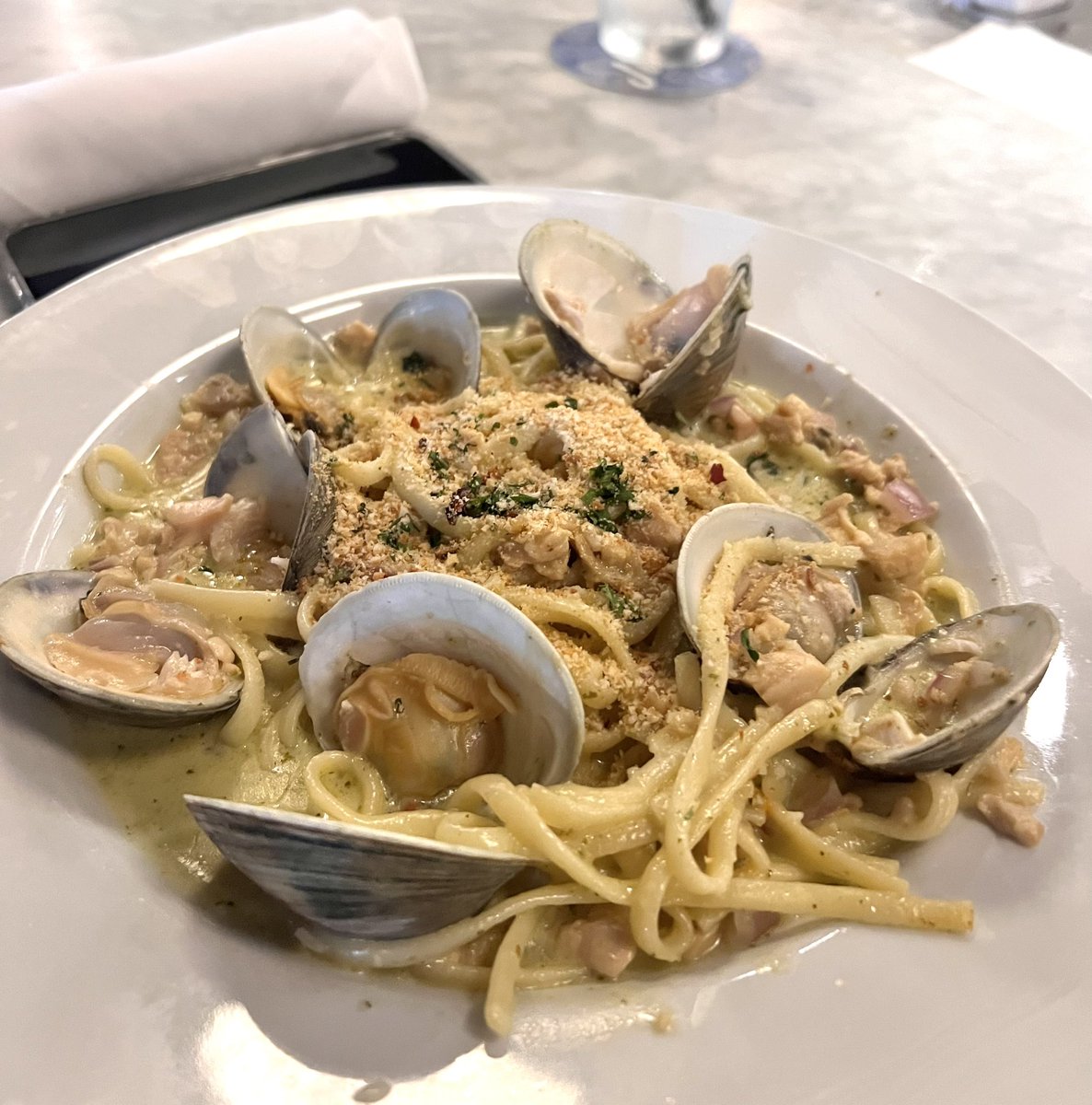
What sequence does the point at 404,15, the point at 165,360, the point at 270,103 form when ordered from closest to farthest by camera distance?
1. the point at 165,360
2. the point at 270,103
3. the point at 404,15

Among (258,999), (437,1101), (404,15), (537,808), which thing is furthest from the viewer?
(404,15)

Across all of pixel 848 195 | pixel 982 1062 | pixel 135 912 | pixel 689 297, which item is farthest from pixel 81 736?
pixel 848 195

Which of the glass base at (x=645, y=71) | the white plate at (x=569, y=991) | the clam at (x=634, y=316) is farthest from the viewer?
the glass base at (x=645, y=71)

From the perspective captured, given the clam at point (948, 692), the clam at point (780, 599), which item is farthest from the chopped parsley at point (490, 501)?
the clam at point (948, 692)

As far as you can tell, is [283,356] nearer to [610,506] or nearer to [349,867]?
[610,506]

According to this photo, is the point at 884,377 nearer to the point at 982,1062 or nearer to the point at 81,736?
the point at 982,1062

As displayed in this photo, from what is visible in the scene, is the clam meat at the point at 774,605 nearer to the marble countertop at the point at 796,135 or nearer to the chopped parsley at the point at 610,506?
the chopped parsley at the point at 610,506
